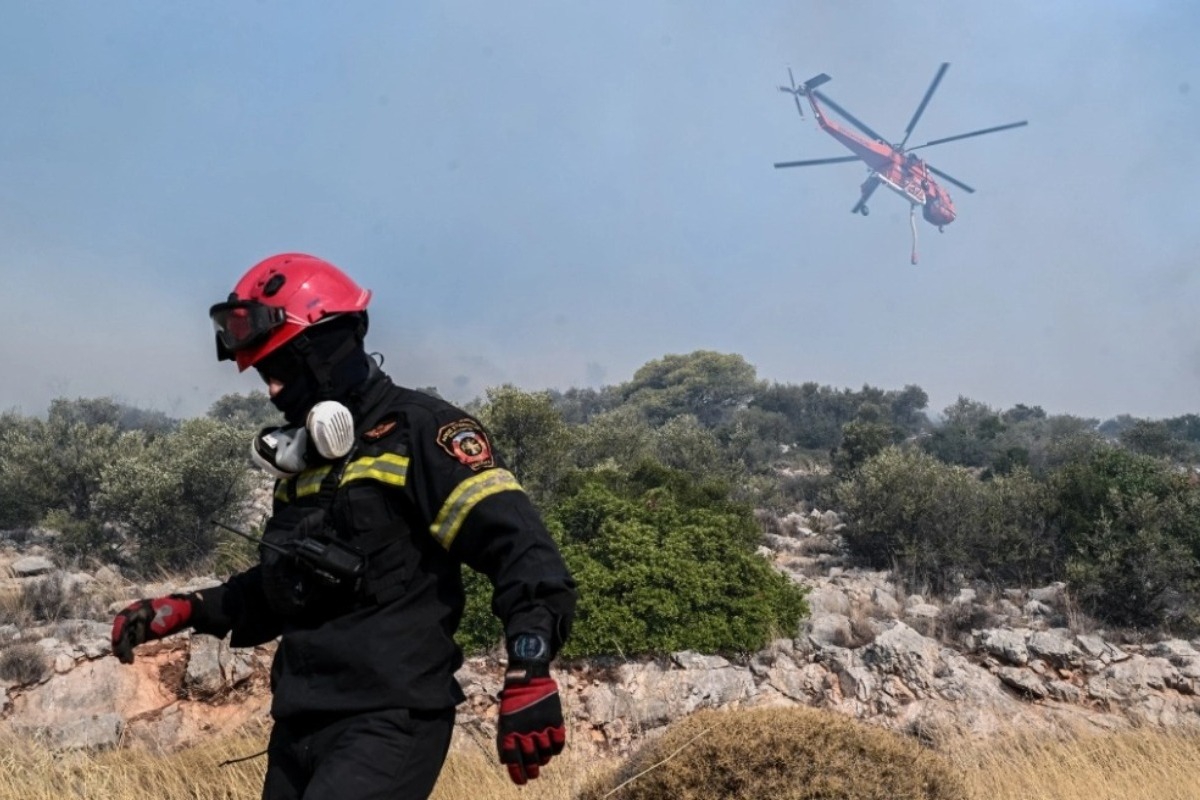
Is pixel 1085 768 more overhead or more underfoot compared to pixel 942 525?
more underfoot

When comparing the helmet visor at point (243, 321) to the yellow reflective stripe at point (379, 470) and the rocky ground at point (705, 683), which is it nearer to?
the yellow reflective stripe at point (379, 470)

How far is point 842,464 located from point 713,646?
13553 mm

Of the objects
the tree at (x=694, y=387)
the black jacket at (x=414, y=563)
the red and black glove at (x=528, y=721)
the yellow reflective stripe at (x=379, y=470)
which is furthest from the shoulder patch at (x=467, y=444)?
the tree at (x=694, y=387)

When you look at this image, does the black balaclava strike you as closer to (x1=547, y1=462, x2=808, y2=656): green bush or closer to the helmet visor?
the helmet visor

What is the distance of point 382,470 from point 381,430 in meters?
0.14

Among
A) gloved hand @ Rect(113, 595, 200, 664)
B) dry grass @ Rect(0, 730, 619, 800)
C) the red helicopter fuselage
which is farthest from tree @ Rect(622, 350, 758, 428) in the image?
gloved hand @ Rect(113, 595, 200, 664)

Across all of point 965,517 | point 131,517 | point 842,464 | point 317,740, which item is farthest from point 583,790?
point 842,464

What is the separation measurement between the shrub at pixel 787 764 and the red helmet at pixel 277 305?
2.21 m

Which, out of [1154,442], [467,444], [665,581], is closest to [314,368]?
[467,444]

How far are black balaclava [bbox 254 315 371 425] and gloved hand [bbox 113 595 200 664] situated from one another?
2.37 feet

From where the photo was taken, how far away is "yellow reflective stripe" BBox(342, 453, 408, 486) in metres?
2.40

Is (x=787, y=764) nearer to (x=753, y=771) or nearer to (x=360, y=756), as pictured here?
(x=753, y=771)

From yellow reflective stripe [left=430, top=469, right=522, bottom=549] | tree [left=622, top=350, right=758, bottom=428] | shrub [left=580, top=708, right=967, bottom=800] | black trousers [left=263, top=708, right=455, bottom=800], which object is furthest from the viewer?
tree [left=622, top=350, right=758, bottom=428]

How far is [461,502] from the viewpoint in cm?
231
